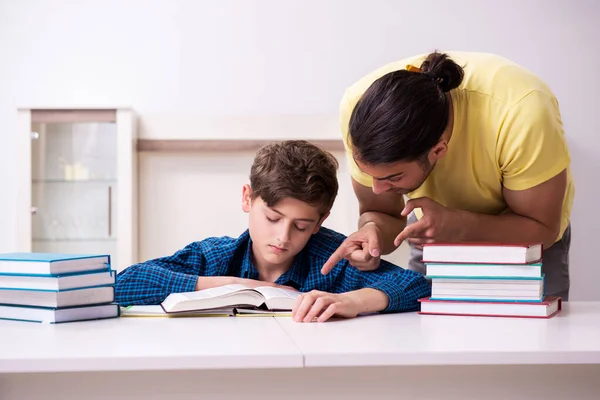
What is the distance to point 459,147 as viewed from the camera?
5.16 ft

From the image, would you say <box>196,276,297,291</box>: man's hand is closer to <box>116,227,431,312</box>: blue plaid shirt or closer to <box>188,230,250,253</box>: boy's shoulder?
<box>116,227,431,312</box>: blue plaid shirt

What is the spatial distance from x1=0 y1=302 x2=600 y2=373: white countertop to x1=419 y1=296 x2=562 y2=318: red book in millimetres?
39

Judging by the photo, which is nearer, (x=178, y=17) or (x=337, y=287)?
(x=337, y=287)

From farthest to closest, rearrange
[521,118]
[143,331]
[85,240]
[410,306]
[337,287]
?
1. [85,240]
2. [337,287]
3. [521,118]
4. [410,306]
5. [143,331]

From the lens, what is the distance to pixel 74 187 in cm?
315

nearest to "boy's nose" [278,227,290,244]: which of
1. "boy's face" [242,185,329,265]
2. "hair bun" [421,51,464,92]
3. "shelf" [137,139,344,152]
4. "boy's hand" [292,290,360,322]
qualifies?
"boy's face" [242,185,329,265]

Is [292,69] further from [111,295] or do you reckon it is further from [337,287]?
[111,295]

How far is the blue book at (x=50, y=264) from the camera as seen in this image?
1.16m

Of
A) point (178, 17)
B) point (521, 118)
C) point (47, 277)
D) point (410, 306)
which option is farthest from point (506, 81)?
point (178, 17)

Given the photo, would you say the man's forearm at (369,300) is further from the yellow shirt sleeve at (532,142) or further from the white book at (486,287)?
the yellow shirt sleeve at (532,142)

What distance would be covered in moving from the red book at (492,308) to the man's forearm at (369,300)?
73mm

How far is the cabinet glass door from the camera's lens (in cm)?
305

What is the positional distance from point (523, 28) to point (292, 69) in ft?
3.70

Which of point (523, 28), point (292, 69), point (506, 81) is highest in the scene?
point (523, 28)
